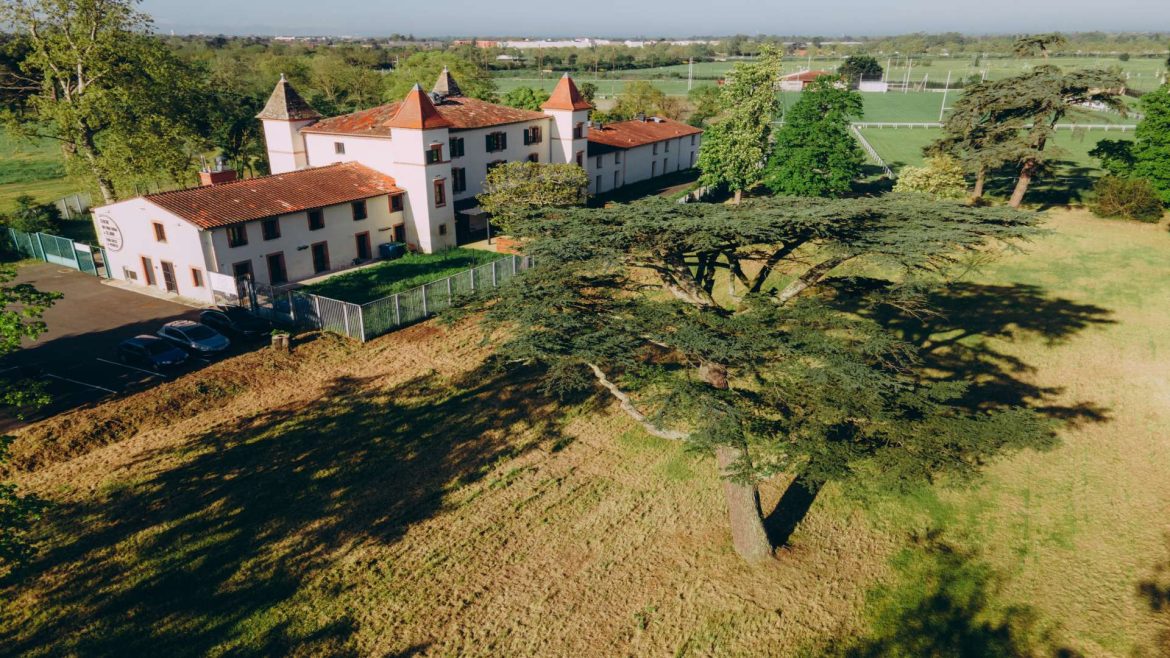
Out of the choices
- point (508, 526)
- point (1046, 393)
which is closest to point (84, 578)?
point (508, 526)

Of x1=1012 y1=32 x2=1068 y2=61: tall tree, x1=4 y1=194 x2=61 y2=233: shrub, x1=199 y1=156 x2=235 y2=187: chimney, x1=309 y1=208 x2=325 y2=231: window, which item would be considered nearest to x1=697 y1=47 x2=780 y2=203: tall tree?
x1=1012 y1=32 x2=1068 y2=61: tall tree

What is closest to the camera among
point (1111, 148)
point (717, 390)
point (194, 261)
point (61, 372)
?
point (717, 390)

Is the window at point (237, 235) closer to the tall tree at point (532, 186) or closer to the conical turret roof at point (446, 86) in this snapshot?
the tall tree at point (532, 186)

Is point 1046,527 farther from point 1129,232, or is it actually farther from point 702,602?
point 1129,232

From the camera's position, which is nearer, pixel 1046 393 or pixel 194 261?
pixel 1046 393

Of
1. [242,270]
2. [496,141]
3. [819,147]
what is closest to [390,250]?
[242,270]

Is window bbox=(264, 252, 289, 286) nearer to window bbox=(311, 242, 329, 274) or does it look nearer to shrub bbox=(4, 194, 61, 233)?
window bbox=(311, 242, 329, 274)
